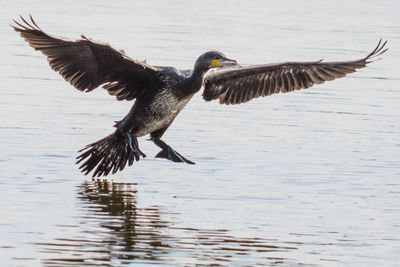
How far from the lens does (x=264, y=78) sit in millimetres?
11211

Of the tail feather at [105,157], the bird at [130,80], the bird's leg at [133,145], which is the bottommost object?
the tail feather at [105,157]

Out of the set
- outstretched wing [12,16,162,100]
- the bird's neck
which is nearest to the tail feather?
outstretched wing [12,16,162,100]

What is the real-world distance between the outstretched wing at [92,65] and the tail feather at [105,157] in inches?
21.6

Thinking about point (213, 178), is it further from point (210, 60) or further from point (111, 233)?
point (111, 233)

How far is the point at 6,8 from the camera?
2411 centimetres

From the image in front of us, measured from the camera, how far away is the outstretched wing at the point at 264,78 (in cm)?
1091

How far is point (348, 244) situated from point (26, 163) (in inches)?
141

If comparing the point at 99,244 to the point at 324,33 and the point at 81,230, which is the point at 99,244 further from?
the point at 324,33

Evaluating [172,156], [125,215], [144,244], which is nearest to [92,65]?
[172,156]

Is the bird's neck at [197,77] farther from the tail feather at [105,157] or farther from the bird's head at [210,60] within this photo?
the tail feather at [105,157]

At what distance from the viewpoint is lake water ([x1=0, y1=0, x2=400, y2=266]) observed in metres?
7.90

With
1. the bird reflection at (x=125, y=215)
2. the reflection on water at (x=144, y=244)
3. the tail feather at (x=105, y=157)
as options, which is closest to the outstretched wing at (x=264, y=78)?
the tail feather at (x=105, y=157)

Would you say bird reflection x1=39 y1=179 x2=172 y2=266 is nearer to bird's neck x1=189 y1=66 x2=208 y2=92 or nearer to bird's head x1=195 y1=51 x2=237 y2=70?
bird's neck x1=189 y1=66 x2=208 y2=92

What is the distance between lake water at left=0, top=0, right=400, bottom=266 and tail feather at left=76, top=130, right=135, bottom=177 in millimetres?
129
